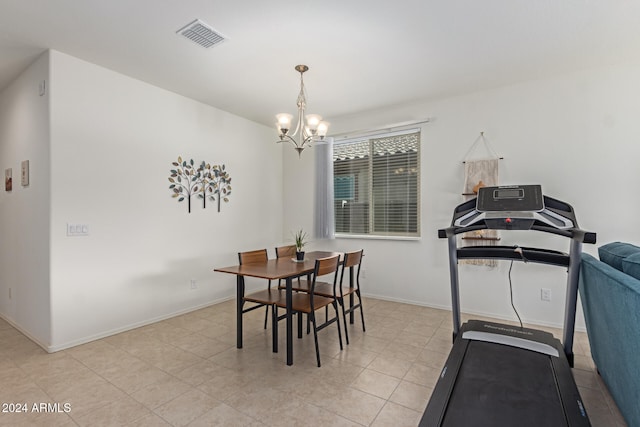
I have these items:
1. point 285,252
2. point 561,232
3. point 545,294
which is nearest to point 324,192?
point 285,252

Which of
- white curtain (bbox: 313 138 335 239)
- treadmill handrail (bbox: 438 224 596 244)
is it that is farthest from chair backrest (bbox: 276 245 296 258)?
treadmill handrail (bbox: 438 224 596 244)

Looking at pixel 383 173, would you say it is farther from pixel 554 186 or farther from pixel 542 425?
pixel 542 425

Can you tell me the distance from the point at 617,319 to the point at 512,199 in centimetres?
94

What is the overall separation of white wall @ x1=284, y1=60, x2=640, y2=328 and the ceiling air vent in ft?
8.13

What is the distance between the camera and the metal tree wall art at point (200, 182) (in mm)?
3863

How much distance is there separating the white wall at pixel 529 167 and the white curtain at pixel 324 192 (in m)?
0.74

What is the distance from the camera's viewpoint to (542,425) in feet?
4.78

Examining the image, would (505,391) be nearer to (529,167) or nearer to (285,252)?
(285,252)

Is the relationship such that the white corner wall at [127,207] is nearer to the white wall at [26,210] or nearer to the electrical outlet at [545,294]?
the white wall at [26,210]

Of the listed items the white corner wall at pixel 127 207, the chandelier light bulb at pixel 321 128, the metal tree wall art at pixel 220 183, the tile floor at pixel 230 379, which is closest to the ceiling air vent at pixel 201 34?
the chandelier light bulb at pixel 321 128

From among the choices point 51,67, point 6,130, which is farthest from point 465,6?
point 6,130

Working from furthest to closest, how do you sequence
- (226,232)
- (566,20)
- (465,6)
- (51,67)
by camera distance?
(226,232)
(51,67)
(566,20)
(465,6)

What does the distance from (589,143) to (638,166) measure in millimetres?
452

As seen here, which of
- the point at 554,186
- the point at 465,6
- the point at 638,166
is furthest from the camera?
the point at 554,186
